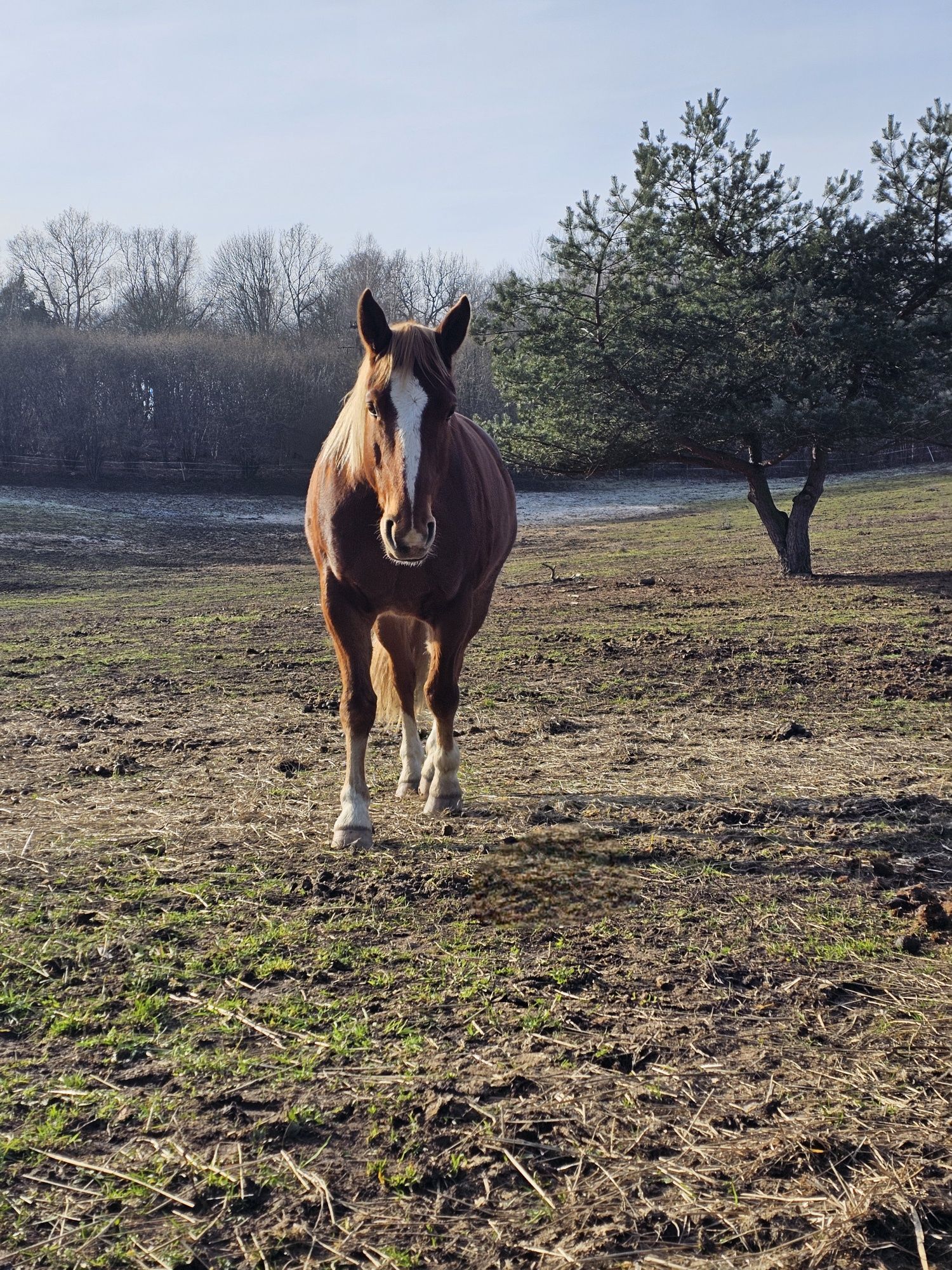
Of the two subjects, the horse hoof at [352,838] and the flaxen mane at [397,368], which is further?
the horse hoof at [352,838]

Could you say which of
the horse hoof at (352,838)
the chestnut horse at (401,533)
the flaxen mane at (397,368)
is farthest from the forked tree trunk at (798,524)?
the horse hoof at (352,838)

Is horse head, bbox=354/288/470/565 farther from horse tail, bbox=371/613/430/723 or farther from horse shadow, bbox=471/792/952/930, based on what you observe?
horse shadow, bbox=471/792/952/930

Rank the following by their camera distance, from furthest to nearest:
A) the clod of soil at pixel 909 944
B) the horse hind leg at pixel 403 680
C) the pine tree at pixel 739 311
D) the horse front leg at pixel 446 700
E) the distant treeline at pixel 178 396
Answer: the distant treeline at pixel 178 396, the pine tree at pixel 739 311, the horse hind leg at pixel 403 680, the horse front leg at pixel 446 700, the clod of soil at pixel 909 944

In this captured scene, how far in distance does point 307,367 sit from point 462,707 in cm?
3623

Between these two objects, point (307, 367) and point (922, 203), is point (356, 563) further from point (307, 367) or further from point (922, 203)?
point (307, 367)

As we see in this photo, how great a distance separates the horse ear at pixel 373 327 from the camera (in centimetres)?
416

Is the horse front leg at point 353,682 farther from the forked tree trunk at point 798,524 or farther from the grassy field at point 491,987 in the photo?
the forked tree trunk at point 798,524

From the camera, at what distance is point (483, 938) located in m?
3.36

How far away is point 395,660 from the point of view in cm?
550

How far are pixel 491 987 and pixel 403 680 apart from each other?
2728 mm

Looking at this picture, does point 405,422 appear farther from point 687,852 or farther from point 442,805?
point 687,852

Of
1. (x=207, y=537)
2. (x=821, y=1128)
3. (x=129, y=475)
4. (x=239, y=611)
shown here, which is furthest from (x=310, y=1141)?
(x=129, y=475)

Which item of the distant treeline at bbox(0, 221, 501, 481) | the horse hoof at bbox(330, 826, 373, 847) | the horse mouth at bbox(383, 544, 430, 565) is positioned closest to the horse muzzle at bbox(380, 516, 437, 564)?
the horse mouth at bbox(383, 544, 430, 565)

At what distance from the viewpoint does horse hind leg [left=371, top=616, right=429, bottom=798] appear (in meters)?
5.38
